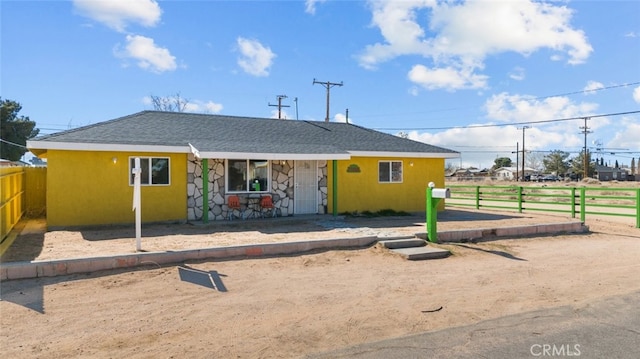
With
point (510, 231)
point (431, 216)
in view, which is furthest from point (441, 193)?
point (510, 231)

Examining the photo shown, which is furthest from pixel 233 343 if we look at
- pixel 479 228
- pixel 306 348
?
pixel 479 228

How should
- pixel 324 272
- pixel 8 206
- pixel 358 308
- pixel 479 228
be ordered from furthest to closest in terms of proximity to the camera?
pixel 479 228, pixel 8 206, pixel 324 272, pixel 358 308

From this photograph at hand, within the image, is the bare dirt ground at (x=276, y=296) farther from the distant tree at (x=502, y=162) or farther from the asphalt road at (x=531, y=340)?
the distant tree at (x=502, y=162)

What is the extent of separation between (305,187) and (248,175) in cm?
203

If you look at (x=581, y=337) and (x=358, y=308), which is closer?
(x=581, y=337)

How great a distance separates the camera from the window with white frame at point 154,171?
12.6 meters

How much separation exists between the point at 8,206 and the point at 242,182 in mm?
6143

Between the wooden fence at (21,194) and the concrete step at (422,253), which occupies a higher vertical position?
the wooden fence at (21,194)

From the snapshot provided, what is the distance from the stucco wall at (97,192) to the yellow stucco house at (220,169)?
0.03 metres

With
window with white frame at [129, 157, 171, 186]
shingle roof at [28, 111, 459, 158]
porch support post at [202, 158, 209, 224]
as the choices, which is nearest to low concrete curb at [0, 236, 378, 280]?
shingle roof at [28, 111, 459, 158]

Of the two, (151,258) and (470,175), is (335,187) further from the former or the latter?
(470,175)

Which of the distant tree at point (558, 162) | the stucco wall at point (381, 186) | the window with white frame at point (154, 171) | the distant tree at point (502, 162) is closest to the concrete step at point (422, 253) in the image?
the stucco wall at point (381, 186)

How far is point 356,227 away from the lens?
11.7m

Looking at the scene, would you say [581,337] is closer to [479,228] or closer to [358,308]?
[358,308]
